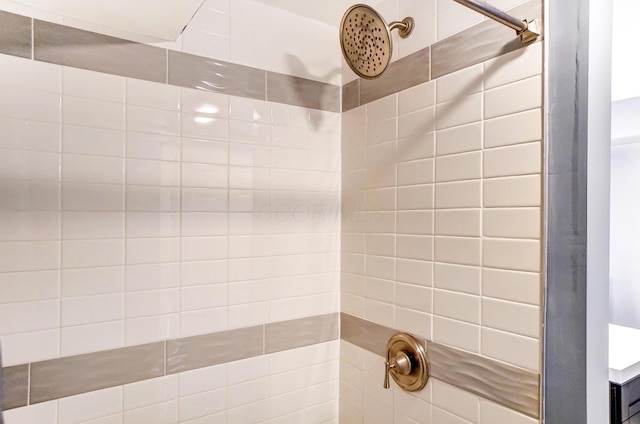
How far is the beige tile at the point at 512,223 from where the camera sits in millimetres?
817

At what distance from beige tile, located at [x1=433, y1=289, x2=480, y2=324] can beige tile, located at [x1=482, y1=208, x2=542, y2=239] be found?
180mm

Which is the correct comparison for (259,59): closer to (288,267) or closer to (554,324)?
(288,267)

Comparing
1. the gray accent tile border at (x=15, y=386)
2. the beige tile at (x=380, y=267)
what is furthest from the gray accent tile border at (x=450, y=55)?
the gray accent tile border at (x=15, y=386)

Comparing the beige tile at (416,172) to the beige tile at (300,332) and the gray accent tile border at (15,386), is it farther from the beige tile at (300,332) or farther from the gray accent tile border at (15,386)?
the gray accent tile border at (15,386)

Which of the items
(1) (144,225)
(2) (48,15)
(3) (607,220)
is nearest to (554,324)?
(3) (607,220)

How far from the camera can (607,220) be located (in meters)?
0.84

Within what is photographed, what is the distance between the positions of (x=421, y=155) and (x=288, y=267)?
61 centimetres

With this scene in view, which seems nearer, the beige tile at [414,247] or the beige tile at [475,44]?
the beige tile at [475,44]

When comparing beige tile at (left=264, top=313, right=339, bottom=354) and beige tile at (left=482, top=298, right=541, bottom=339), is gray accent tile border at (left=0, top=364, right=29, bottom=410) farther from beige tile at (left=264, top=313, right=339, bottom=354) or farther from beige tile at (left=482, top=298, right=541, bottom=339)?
beige tile at (left=482, top=298, right=541, bottom=339)

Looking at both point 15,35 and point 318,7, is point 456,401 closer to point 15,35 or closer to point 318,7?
point 318,7

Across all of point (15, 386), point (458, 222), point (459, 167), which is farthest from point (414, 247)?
point (15, 386)

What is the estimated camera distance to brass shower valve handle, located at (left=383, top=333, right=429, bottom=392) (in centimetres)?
107

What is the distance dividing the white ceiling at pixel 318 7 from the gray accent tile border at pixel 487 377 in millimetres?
1131

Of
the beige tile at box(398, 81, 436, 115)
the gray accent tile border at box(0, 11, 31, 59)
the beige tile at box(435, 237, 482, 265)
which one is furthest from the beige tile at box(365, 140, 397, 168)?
the gray accent tile border at box(0, 11, 31, 59)
